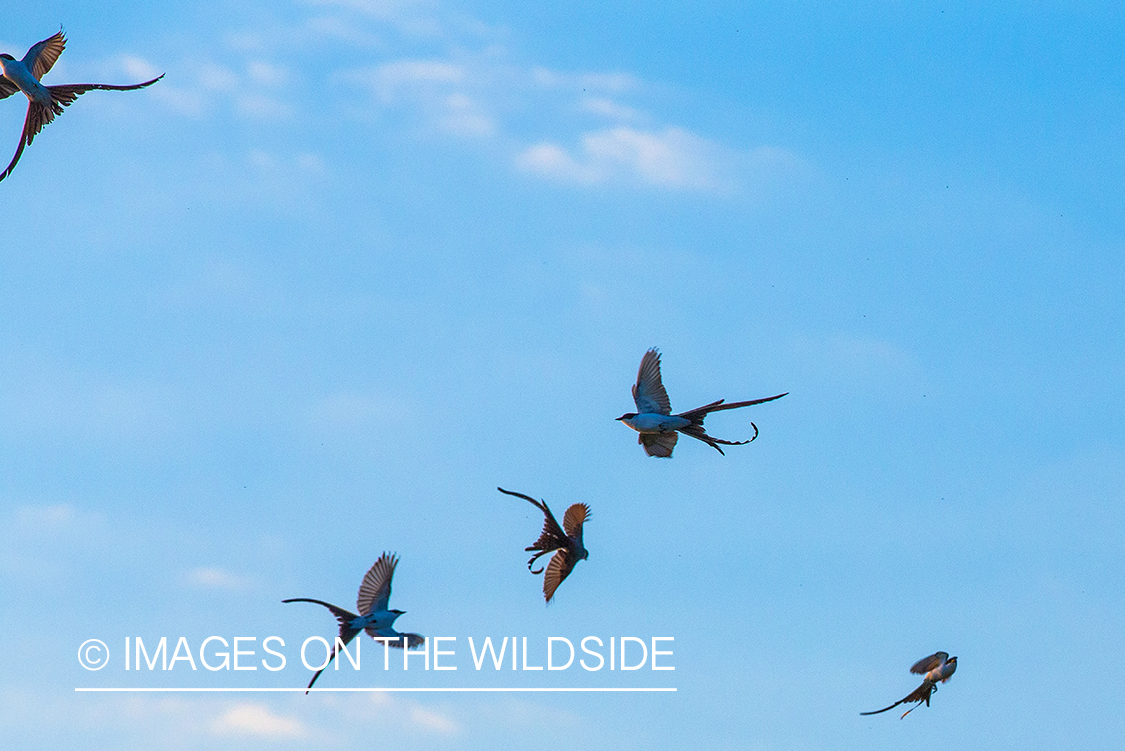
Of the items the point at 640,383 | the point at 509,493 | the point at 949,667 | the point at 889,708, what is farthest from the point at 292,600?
the point at 949,667

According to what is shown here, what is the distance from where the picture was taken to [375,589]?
115 ft

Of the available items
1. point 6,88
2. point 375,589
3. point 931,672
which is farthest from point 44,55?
point 931,672

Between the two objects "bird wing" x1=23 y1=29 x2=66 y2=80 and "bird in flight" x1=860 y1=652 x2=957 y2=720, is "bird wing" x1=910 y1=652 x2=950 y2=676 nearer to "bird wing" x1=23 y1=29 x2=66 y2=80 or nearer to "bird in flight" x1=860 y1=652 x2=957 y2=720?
"bird in flight" x1=860 y1=652 x2=957 y2=720

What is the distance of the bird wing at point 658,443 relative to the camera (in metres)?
35.9

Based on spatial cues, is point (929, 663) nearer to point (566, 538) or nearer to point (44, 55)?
point (566, 538)

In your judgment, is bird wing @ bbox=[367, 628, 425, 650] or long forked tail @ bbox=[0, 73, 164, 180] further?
bird wing @ bbox=[367, 628, 425, 650]

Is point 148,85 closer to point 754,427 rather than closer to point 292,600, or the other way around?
point 292,600

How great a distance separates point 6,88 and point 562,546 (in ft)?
52.0

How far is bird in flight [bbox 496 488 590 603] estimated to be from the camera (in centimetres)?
3491

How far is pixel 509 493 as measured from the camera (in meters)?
29.9

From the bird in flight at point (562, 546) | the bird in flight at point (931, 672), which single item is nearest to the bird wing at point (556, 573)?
the bird in flight at point (562, 546)

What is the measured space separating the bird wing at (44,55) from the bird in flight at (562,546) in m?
14.7

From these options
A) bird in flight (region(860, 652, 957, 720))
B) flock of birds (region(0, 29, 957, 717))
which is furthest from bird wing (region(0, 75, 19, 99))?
bird in flight (region(860, 652, 957, 720))

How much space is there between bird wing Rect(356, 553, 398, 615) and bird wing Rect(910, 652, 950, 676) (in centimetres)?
1544
